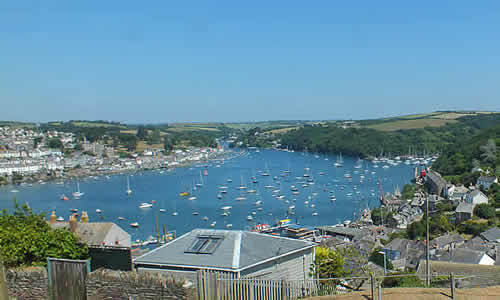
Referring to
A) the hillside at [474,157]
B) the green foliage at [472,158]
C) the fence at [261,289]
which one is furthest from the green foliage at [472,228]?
the fence at [261,289]

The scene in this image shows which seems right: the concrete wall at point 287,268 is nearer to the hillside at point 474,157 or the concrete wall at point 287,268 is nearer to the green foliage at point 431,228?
the green foliage at point 431,228

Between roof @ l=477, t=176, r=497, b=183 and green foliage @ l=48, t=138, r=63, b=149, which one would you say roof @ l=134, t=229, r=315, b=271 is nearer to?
roof @ l=477, t=176, r=497, b=183

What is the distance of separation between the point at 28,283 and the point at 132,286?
1148 mm

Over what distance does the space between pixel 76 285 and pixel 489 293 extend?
4272 mm

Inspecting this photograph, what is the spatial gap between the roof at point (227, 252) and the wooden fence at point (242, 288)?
926 mm

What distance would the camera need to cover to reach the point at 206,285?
4617 mm

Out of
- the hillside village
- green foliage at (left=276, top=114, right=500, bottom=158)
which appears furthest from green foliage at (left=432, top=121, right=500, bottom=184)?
the hillside village

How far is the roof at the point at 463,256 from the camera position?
1775 cm

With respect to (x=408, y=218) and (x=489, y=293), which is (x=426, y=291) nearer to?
(x=489, y=293)

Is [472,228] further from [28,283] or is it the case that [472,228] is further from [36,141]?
[36,141]

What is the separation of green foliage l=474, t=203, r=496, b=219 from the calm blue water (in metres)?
8.32

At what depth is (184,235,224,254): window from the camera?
20.9 ft

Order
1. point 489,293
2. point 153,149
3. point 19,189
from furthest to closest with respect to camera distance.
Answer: point 153,149 → point 19,189 → point 489,293

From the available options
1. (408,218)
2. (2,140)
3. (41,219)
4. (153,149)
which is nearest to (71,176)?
(153,149)
